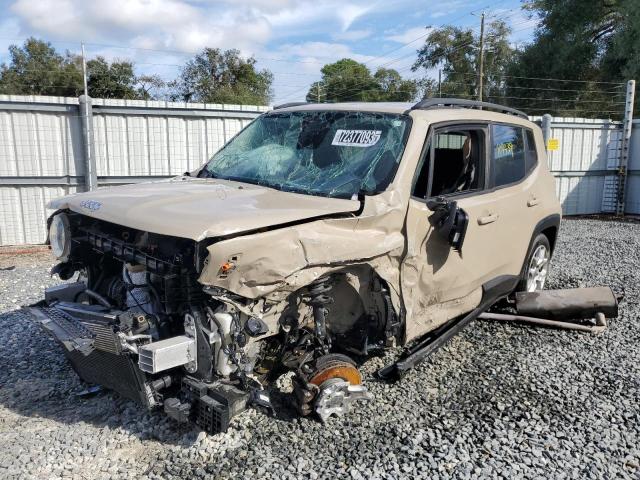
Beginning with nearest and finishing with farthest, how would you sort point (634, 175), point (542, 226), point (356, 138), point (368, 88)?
point (356, 138)
point (542, 226)
point (634, 175)
point (368, 88)

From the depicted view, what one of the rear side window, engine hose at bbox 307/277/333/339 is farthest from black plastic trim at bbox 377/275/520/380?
the rear side window

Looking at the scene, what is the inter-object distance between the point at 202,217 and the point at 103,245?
3.29 feet

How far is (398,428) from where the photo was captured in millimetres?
3490

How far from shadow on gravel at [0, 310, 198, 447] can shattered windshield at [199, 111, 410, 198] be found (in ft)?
5.88

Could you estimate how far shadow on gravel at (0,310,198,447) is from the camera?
347cm

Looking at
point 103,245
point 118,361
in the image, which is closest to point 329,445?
point 118,361

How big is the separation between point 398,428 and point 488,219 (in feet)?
6.20

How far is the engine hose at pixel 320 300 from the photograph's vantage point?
3262mm

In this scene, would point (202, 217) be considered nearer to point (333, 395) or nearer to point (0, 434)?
point (333, 395)

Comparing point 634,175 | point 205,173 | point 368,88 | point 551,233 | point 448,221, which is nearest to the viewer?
point 448,221

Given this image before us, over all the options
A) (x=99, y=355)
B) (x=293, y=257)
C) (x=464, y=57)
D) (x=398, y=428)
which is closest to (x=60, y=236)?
(x=99, y=355)

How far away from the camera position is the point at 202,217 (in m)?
2.97

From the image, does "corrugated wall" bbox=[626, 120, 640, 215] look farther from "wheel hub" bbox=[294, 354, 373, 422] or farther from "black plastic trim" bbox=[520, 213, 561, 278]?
"wheel hub" bbox=[294, 354, 373, 422]

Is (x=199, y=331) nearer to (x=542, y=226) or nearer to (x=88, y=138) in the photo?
(x=542, y=226)
